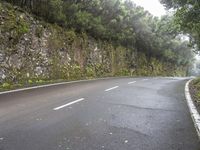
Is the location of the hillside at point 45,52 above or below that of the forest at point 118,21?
below

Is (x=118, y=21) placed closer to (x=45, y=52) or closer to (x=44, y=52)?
(x=45, y=52)

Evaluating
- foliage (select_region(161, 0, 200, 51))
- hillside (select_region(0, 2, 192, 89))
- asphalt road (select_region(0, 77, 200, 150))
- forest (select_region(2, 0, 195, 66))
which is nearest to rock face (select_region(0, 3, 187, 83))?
hillside (select_region(0, 2, 192, 89))

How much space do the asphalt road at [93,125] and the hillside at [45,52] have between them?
6075 millimetres

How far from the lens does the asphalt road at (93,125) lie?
5.39m

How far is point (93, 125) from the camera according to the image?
22.2 ft

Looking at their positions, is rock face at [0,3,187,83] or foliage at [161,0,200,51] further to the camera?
rock face at [0,3,187,83]

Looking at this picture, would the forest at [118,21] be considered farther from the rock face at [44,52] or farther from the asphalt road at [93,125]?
the asphalt road at [93,125]

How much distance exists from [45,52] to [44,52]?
12 centimetres

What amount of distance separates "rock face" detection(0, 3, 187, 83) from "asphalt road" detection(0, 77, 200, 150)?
6.22m

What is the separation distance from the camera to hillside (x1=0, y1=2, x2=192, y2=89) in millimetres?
15750

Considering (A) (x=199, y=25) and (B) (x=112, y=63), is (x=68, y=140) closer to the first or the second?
(A) (x=199, y=25)

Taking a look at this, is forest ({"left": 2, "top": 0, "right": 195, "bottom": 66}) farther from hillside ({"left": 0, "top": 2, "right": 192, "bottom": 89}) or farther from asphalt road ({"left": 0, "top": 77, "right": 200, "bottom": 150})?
asphalt road ({"left": 0, "top": 77, "right": 200, "bottom": 150})

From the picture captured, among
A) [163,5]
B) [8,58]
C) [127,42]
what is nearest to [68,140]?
[8,58]

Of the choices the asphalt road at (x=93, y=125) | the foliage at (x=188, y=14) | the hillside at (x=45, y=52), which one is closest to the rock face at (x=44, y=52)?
the hillside at (x=45, y=52)
